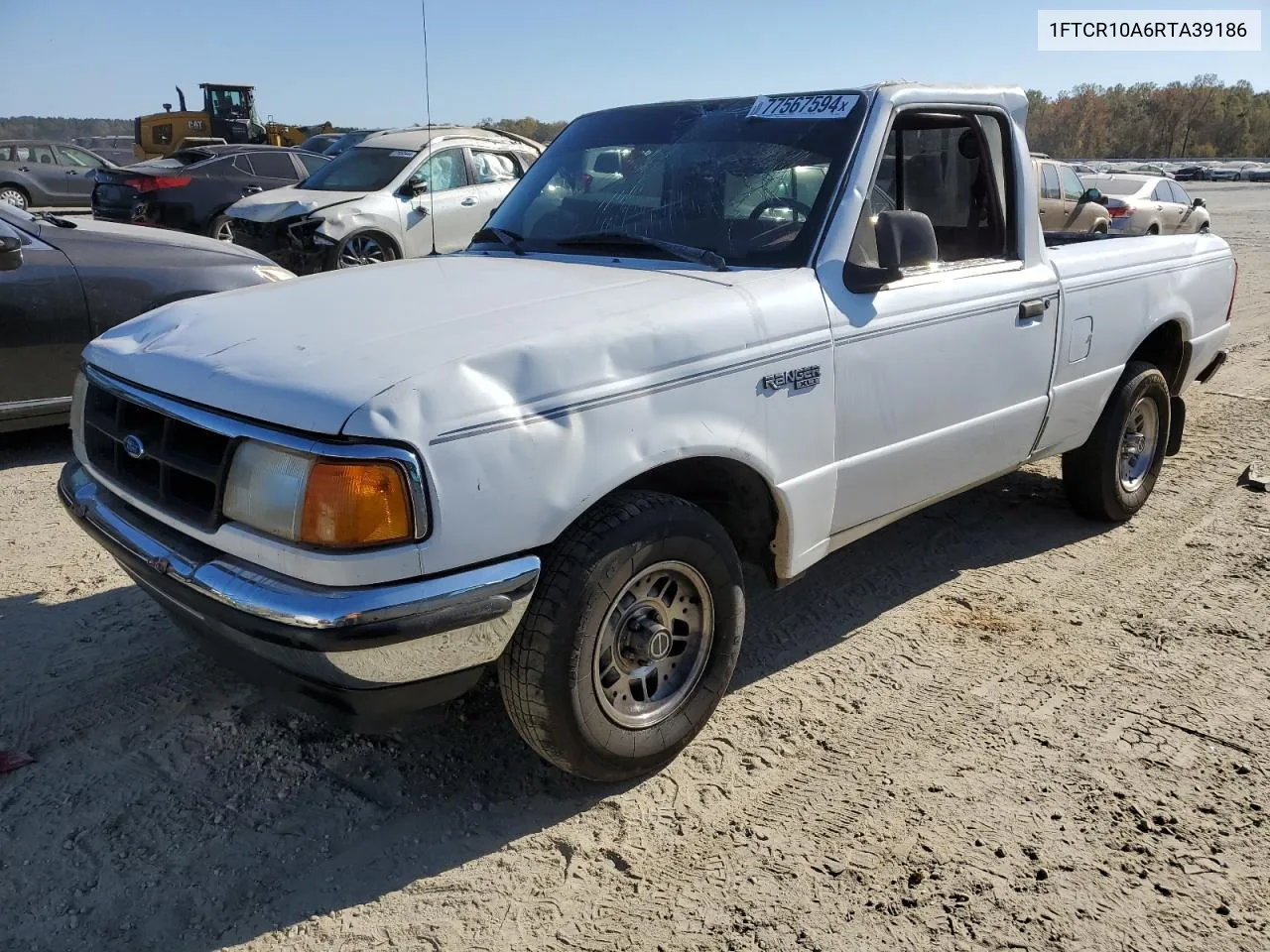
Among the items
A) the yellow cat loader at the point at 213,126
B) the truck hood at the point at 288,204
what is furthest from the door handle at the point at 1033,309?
the yellow cat loader at the point at 213,126

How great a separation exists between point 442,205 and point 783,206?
8.35 m

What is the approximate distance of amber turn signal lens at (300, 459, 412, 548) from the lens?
2244mm

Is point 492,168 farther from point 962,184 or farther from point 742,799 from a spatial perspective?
point 742,799

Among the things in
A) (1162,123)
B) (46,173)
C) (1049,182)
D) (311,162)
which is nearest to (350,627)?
(311,162)

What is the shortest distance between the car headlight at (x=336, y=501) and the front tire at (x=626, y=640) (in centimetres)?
47

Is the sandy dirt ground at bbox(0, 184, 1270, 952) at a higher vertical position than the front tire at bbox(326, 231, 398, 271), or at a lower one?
lower

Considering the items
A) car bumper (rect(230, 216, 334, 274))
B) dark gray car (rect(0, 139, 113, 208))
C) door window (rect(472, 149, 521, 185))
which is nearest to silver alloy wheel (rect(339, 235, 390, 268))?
car bumper (rect(230, 216, 334, 274))

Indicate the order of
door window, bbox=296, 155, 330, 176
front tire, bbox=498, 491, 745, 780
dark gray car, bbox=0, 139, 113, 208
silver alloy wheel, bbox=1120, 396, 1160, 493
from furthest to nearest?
dark gray car, bbox=0, 139, 113, 208
door window, bbox=296, 155, 330, 176
silver alloy wheel, bbox=1120, 396, 1160, 493
front tire, bbox=498, 491, 745, 780

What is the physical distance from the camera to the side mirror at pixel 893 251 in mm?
3178

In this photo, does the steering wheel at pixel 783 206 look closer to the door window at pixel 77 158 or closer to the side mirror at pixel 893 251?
the side mirror at pixel 893 251

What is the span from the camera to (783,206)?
3391 millimetres

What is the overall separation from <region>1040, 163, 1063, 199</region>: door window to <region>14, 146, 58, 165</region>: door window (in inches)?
828

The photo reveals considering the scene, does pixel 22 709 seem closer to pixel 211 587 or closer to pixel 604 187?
pixel 211 587

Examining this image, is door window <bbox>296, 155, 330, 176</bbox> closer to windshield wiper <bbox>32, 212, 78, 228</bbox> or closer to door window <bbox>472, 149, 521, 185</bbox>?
door window <bbox>472, 149, 521, 185</bbox>
